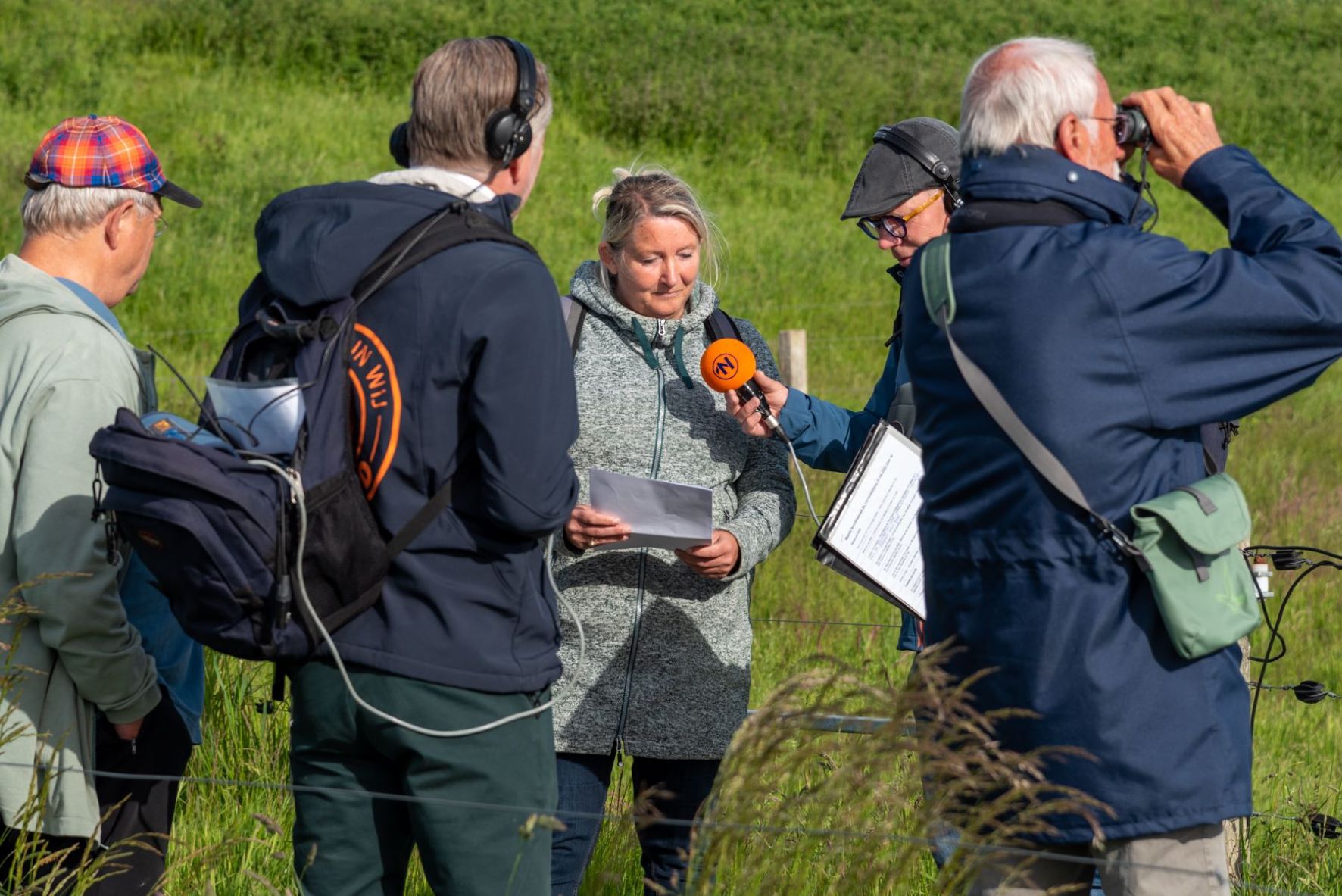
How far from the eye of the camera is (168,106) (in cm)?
1978

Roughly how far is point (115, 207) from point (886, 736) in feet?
6.59

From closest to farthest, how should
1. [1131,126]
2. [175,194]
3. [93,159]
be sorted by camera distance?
[1131,126] → [93,159] → [175,194]

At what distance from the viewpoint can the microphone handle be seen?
12.2 ft

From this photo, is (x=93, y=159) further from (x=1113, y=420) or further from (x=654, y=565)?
(x=1113, y=420)

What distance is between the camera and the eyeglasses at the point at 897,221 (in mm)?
3939

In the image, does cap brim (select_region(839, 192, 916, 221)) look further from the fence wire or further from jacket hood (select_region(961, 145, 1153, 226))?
the fence wire

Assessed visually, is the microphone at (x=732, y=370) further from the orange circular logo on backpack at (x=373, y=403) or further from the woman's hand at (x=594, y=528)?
the orange circular logo on backpack at (x=373, y=403)

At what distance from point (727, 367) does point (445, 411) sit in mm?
1146

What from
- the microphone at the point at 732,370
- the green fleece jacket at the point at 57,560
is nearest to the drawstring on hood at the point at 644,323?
the microphone at the point at 732,370

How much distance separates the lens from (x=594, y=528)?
3521mm

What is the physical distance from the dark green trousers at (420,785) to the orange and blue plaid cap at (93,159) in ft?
4.05

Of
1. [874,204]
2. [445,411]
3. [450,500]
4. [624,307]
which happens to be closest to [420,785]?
[450,500]

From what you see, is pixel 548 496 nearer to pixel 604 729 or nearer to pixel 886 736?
pixel 886 736

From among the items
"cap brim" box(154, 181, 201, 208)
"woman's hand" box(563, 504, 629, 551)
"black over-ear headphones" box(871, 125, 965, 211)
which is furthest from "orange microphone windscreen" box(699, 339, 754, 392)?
"cap brim" box(154, 181, 201, 208)
